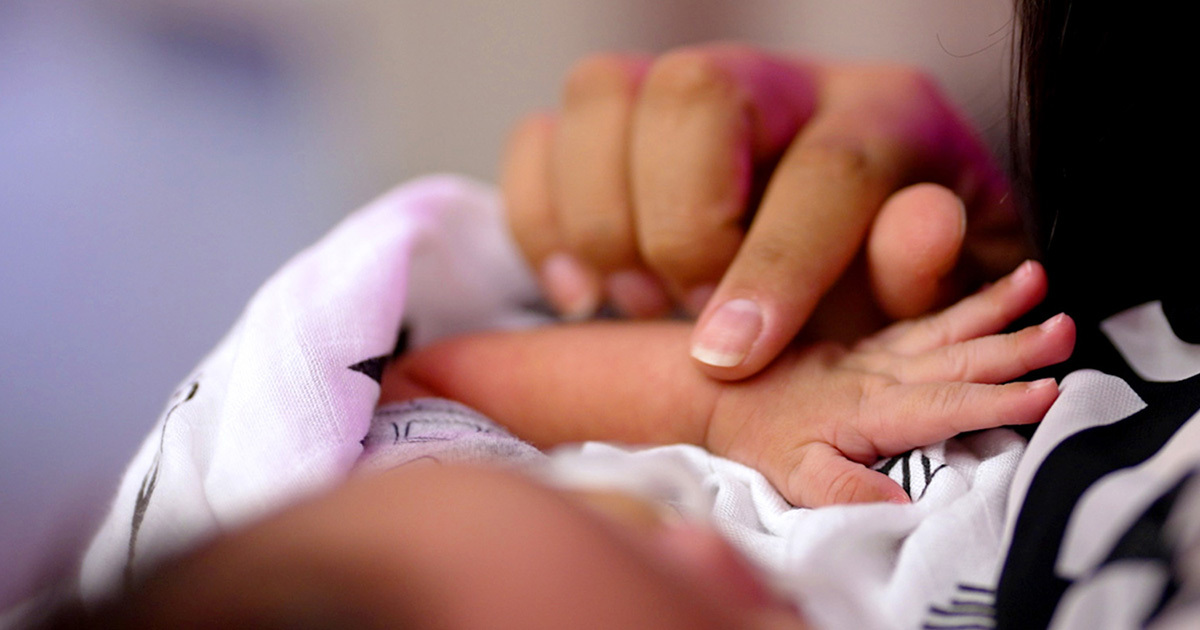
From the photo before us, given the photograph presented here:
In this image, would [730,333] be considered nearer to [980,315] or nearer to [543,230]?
[980,315]

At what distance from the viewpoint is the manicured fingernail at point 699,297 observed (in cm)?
67

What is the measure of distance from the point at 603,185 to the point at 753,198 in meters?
0.13

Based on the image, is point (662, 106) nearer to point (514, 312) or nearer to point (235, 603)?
point (514, 312)

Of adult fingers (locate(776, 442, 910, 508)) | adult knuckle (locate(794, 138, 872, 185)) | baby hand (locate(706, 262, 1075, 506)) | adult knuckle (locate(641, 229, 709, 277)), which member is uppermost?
adult knuckle (locate(794, 138, 872, 185))

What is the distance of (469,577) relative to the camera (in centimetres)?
28

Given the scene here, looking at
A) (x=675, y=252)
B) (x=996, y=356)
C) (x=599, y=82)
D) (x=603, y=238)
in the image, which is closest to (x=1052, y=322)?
(x=996, y=356)

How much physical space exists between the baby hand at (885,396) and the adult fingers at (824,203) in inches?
1.3

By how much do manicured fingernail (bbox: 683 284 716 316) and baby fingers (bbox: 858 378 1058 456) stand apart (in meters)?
0.22

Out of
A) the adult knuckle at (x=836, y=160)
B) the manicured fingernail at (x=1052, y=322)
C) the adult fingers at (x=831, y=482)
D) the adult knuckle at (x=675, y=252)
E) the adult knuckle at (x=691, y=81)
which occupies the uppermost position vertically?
the adult knuckle at (x=691, y=81)

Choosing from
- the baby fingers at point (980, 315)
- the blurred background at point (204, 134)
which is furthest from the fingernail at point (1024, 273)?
the blurred background at point (204, 134)

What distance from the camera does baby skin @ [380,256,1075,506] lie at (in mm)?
434

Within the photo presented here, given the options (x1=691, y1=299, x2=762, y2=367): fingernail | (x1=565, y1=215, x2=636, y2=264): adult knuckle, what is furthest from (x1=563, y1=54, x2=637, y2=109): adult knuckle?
(x1=691, y1=299, x2=762, y2=367): fingernail

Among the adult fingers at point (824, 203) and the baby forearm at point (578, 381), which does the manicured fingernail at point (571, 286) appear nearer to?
the baby forearm at point (578, 381)

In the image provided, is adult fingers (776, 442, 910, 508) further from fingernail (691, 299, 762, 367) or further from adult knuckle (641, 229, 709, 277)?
adult knuckle (641, 229, 709, 277)
